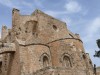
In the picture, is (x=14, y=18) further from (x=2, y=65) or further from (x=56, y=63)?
(x=56, y=63)

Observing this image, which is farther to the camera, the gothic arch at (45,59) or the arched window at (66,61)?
the arched window at (66,61)

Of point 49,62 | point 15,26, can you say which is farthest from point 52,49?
point 15,26

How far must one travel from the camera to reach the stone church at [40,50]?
20016 mm

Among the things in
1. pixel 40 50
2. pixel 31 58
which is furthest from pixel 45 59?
pixel 31 58

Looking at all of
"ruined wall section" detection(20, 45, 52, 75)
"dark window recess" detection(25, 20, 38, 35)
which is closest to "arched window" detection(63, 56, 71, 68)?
"ruined wall section" detection(20, 45, 52, 75)

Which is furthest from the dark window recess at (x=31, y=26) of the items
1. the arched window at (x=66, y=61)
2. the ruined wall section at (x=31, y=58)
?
the arched window at (x=66, y=61)

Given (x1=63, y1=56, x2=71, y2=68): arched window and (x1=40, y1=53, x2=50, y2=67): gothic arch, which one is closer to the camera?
(x1=40, y1=53, x2=50, y2=67): gothic arch

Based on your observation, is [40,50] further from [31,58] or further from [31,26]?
[31,26]

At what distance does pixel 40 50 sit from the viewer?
70.3 ft

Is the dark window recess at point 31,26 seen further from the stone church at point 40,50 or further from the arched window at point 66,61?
the arched window at point 66,61

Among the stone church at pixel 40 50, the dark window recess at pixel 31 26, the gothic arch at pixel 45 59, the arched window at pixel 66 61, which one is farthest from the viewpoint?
the dark window recess at pixel 31 26

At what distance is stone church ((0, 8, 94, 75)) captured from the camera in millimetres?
20016

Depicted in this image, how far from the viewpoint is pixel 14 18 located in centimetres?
2453

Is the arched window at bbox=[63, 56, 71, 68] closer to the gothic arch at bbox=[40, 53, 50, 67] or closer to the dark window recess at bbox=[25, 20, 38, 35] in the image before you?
the gothic arch at bbox=[40, 53, 50, 67]
